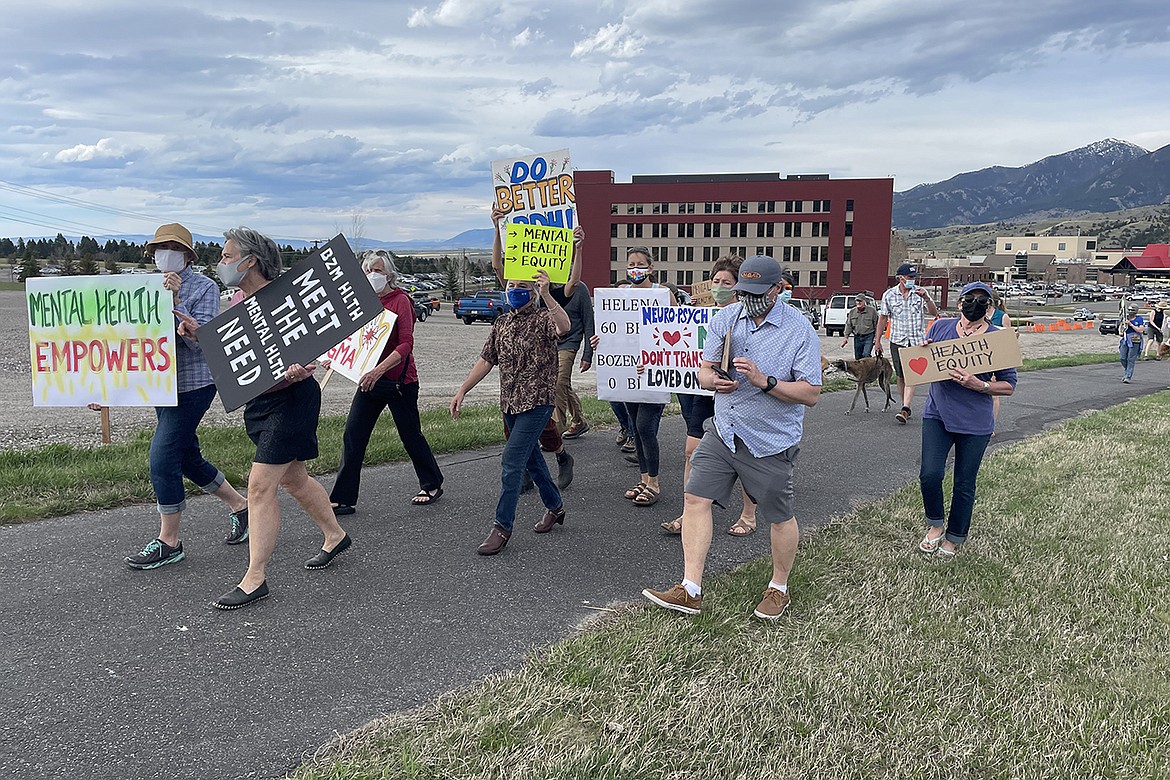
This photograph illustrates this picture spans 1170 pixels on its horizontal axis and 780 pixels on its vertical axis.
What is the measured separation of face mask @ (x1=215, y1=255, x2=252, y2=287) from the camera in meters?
4.47

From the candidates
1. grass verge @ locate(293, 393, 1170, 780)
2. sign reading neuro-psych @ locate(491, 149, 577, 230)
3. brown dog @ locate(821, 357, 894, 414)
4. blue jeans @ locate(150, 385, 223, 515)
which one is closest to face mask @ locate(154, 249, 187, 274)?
blue jeans @ locate(150, 385, 223, 515)

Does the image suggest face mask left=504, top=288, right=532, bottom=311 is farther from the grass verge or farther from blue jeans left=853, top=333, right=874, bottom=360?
blue jeans left=853, top=333, right=874, bottom=360

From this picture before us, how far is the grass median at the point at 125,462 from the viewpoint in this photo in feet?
20.2

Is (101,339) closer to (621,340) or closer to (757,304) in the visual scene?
(621,340)

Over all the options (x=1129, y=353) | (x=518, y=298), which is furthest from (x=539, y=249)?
(x=1129, y=353)

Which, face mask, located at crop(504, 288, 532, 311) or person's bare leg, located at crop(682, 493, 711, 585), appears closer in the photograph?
person's bare leg, located at crop(682, 493, 711, 585)

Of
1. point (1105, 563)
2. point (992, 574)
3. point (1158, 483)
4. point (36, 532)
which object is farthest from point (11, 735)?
point (1158, 483)

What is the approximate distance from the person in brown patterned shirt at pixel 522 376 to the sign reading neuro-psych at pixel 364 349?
40.8 inches

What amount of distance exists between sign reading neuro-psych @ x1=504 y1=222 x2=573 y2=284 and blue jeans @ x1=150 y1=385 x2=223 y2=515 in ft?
7.51

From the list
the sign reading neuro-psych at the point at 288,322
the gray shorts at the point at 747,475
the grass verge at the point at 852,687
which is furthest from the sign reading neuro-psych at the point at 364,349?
the grass verge at the point at 852,687

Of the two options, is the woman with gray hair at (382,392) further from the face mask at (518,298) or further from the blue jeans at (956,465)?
the blue jeans at (956,465)

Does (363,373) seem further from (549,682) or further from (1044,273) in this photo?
(1044,273)

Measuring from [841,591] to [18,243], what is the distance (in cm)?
15785

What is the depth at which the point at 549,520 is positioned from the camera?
588 cm
